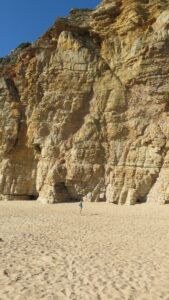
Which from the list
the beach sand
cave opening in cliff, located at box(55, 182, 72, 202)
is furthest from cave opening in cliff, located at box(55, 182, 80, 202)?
the beach sand

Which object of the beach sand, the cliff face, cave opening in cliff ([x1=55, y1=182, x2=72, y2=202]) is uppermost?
the cliff face

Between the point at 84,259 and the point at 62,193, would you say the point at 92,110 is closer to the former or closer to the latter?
the point at 62,193

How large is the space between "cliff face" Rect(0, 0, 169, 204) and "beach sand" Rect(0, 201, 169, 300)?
7.93 meters

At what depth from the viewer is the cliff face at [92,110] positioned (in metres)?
23.1

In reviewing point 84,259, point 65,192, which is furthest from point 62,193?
point 84,259

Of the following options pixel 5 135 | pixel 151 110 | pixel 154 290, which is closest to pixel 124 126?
pixel 151 110

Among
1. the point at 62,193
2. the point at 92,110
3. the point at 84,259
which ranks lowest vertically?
the point at 84,259

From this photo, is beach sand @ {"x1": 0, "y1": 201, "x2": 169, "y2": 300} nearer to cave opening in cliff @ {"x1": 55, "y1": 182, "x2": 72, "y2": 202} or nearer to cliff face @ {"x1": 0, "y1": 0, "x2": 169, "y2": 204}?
cliff face @ {"x1": 0, "y1": 0, "x2": 169, "y2": 204}

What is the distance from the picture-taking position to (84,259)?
328 inches

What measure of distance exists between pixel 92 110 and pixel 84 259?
19181 millimetres

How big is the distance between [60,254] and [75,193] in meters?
16.6

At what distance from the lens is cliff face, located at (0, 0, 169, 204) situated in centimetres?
2314

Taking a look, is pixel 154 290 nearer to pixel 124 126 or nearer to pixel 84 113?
pixel 124 126

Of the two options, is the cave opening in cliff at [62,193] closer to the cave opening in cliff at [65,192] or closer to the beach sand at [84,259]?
the cave opening in cliff at [65,192]
